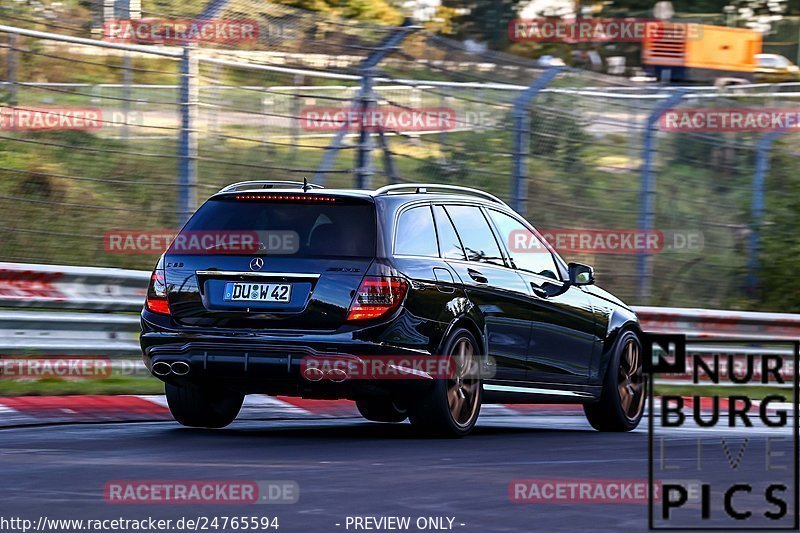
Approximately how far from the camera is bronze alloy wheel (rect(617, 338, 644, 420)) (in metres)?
12.1

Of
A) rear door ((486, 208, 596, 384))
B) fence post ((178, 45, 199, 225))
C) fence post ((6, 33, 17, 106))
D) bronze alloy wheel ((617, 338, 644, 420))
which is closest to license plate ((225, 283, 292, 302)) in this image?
rear door ((486, 208, 596, 384))

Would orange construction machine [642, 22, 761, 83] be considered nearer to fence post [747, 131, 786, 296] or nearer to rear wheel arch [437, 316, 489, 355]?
fence post [747, 131, 786, 296]

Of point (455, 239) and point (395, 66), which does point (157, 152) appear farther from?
point (455, 239)

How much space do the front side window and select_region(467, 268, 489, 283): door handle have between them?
560 mm

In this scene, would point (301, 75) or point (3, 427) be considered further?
point (301, 75)

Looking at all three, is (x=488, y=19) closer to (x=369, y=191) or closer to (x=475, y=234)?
(x=475, y=234)

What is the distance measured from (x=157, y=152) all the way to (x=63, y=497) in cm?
873

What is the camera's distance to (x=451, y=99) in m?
16.8

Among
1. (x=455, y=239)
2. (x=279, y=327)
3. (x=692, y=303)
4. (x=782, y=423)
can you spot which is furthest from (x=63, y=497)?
(x=692, y=303)

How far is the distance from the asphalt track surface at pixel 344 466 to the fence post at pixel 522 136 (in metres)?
5.18

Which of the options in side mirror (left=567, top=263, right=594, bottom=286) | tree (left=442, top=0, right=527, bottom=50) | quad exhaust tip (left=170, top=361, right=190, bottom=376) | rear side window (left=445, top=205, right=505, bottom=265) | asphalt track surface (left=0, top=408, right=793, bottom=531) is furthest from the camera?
tree (left=442, top=0, right=527, bottom=50)

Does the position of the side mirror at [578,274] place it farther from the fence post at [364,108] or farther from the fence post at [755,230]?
the fence post at [755,230]

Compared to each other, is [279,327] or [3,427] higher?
[279,327]

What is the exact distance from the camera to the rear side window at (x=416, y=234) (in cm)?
1006
